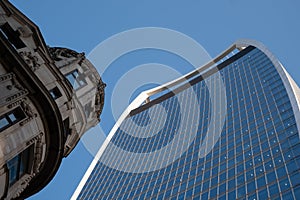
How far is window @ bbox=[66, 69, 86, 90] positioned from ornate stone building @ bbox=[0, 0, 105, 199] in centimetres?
10

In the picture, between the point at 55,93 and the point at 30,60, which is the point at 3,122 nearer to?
the point at 30,60

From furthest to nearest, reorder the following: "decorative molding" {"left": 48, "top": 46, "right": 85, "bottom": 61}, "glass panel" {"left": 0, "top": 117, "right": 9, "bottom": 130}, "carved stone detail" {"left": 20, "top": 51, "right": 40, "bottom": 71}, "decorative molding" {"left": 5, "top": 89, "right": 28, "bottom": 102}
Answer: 1. "decorative molding" {"left": 48, "top": 46, "right": 85, "bottom": 61}
2. "carved stone detail" {"left": 20, "top": 51, "right": 40, "bottom": 71}
3. "decorative molding" {"left": 5, "top": 89, "right": 28, "bottom": 102}
4. "glass panel" {"left": 0, "top": 117, "right": 9, "bottom": 130}

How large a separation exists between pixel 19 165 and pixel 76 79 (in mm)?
10460

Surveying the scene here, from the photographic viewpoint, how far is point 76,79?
28547mm

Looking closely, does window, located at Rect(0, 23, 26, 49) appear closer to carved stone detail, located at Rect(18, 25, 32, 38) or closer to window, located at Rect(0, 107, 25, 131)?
carved stone detail, located at Rect(18, 25, 32, 38)

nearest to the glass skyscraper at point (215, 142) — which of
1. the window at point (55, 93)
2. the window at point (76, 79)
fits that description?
the window at point (76, 79)

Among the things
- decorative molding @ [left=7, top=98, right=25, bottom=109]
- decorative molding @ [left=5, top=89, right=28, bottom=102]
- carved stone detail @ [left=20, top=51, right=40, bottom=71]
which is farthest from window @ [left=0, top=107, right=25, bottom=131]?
carved stone detail @ [left=20, top=51, right=40, bottom=71]

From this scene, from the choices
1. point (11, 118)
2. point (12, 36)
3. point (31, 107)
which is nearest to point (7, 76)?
point (11, 118)

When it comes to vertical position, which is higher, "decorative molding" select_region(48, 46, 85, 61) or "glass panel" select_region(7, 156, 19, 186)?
"decorative molding" select_region(48, 46, 85, 61)

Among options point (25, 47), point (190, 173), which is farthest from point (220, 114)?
point (25, 47)

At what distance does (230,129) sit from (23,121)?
2363 inches

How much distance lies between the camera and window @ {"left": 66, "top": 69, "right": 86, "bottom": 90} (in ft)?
90.0

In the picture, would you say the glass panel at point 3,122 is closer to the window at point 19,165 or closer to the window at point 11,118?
the window at point 11,118

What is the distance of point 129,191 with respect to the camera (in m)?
74.5
